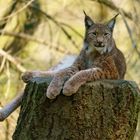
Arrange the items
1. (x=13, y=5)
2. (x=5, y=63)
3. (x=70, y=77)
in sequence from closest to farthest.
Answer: (x=70, y=77) → (x=5, y=63) → (x=13, y=5)

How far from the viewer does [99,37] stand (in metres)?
4.79

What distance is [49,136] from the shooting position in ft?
13.1

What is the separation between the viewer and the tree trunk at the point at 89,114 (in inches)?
154

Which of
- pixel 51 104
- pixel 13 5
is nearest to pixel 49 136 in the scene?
pixel 51 104

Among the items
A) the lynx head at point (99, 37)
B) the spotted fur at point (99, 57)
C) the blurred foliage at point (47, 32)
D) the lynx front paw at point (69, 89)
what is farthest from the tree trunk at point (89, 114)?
the blurred foliage at point (47, 32)

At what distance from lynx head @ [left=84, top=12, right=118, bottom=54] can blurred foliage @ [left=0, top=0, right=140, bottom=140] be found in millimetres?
3543

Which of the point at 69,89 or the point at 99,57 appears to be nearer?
the point at 69,89

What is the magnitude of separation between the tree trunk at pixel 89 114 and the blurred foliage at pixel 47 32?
14.7 feet

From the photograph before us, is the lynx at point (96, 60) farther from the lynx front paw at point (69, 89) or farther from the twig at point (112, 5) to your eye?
the twig at point (112, 5)

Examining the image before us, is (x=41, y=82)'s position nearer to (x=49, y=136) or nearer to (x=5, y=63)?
(x=49, y=136)

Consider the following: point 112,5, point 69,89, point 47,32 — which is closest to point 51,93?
point 69,89

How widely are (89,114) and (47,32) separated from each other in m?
7.11

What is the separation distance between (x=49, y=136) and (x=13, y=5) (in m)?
6.19

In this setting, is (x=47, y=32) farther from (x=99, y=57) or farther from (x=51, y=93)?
(x=51, y=93)
